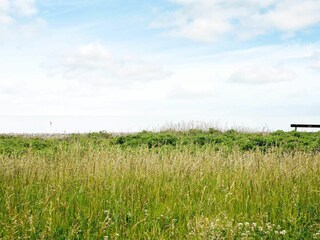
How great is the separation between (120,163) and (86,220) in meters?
2.83

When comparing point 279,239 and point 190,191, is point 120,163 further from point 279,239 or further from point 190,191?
point 279,239

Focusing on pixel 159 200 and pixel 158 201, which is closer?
pixel 158 201

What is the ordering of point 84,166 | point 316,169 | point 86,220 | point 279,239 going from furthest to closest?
point 316,169, point 84,166, point 86,220, point 279,239

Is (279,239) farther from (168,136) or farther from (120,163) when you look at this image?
(168,136)

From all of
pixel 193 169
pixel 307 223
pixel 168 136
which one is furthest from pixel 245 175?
pixel 168 136

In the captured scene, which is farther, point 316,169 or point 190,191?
point 316,169

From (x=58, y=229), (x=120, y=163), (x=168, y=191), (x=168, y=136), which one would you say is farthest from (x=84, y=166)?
(x=168, y=136)

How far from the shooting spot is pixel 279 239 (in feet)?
19.0

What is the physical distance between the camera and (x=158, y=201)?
6996 mm

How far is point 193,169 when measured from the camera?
8.42 meters

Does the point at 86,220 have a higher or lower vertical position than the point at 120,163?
lower

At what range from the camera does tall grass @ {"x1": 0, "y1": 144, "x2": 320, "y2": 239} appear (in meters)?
5.82

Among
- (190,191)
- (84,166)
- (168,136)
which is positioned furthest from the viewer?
(168,136)

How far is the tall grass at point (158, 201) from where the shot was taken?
5820mm
